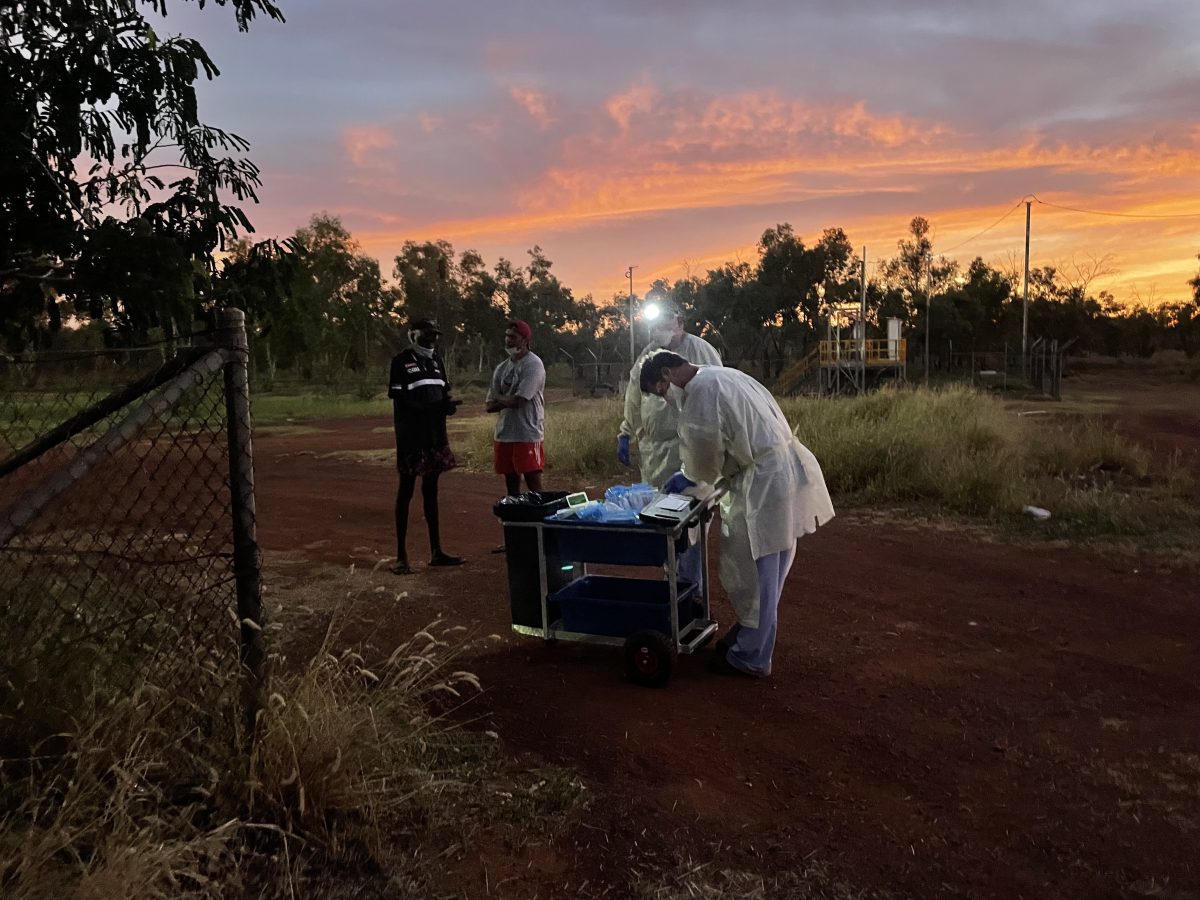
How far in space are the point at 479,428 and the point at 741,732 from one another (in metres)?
12.3

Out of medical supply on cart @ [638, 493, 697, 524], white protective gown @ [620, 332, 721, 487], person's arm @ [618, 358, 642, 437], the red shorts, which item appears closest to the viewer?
medical supply on cart @ [638, 493, 697, 524]

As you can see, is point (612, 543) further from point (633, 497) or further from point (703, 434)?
point (703, 434)

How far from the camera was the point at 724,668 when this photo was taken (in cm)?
492

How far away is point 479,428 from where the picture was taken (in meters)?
16.0

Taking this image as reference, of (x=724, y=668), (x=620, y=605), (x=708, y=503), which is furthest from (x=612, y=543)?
(x=724, y=668)

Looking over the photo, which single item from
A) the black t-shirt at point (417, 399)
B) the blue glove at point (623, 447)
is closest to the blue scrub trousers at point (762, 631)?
the blue glove at point (623, 447)

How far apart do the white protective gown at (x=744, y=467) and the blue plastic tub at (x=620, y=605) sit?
16.8 inches

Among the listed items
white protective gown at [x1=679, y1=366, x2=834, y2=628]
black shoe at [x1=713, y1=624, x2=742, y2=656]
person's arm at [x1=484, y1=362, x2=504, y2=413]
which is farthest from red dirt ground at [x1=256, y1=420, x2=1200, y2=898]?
person's arm at [x1=484, y1=362, x2=504, y2=413]

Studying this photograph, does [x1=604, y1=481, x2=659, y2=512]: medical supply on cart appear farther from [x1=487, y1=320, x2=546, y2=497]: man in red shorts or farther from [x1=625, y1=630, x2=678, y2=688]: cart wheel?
[x1=487, y1=320, x2=546, y2=497]: man in red shorts

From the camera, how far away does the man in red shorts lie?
283 inches

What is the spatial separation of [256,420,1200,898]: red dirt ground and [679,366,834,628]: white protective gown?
2.05 ft

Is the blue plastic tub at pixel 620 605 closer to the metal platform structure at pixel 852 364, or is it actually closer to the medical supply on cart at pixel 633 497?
the medical supply on cart at pixel 633 497

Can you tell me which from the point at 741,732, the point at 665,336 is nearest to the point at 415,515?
the point at 665,336

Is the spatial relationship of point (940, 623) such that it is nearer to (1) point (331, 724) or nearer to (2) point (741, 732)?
(2) point (741, 732)
